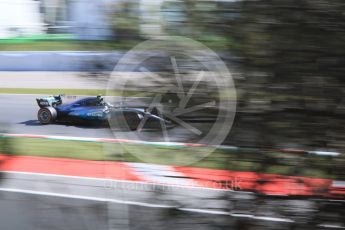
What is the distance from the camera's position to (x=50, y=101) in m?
3.09

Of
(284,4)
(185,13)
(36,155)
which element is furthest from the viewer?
(36,155)

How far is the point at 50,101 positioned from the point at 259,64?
1.68 m

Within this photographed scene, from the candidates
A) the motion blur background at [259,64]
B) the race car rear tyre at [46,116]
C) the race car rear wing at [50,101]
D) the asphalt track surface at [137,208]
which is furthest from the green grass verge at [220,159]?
the race car rear tyre at [46,116]

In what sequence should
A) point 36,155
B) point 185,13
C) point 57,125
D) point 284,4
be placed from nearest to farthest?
point 284,4, point 185,13, point 57,125, point 36,155

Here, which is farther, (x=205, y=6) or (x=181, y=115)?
(x=181, y=115)

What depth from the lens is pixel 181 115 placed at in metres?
1.90

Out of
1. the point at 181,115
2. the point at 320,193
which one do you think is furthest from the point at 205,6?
the point at 320,193

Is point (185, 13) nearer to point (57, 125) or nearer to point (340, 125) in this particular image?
point (340, 125)

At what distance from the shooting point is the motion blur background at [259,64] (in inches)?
66.8

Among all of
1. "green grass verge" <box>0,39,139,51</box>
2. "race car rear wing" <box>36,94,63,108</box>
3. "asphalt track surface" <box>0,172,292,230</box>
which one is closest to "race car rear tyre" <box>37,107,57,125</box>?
"race car rear wing" <box>36,94,63,108</box>

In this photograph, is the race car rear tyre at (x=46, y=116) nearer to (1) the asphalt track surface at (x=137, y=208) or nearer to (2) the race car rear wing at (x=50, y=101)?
(2) the race car rear wing at (x=50, y=101)

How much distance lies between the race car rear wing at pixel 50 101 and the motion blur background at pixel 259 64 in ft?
2.65

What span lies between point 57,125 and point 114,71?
111 inches

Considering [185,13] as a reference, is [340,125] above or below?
below
